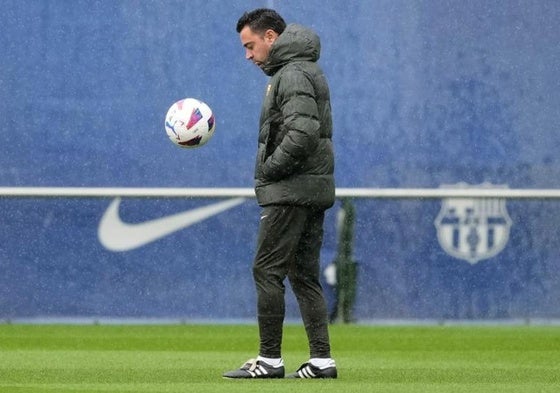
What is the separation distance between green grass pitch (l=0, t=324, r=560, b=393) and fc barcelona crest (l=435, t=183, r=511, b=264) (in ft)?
2.12

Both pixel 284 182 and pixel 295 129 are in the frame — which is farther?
pixel 284 182

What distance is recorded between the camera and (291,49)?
24.2 ft

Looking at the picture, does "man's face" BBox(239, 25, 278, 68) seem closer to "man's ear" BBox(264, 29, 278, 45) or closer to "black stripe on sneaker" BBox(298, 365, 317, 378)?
"man's ear" BBox(264, 29, 278, 45)

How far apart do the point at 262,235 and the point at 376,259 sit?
17.2 feet

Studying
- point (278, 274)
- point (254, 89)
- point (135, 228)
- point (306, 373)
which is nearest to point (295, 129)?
point (278, 274)

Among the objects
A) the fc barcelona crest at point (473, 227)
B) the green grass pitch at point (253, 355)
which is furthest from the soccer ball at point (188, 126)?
the fc barcelona crest at point (473, 227)

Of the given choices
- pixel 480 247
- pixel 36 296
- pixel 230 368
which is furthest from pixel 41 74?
pixel 230 368

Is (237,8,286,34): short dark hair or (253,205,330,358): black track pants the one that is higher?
(237,8,286,34): short dark hair

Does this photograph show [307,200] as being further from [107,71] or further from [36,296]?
[107,71]

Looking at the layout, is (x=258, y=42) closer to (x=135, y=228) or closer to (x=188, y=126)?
(x=188, y=126)

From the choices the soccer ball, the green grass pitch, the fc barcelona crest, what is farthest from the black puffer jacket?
the fc barcelona crest

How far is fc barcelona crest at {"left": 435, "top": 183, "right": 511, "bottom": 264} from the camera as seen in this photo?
12.5 m

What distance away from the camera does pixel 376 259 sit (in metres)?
12.6

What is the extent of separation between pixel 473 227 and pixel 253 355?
3.60 metres
